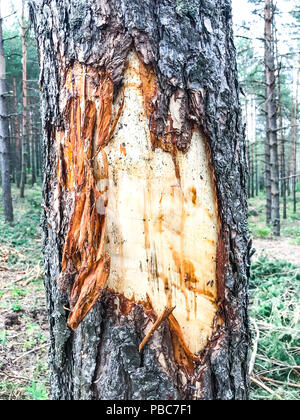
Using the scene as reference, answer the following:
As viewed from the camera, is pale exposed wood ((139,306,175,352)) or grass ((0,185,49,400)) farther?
grass ((0,185,49,400))

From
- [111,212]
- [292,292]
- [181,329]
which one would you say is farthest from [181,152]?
[292,292]

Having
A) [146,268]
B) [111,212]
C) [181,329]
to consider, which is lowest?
[181,329]

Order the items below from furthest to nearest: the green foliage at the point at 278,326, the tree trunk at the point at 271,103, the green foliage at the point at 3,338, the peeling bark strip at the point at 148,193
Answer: the tree trunk at the point at 271,103 < the green foliage at the point at 3,338 < the green foliage at the point at 278,326 < the peeling bark strip at the point at 148,193

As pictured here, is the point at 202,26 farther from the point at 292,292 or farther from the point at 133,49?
the point at 292,292

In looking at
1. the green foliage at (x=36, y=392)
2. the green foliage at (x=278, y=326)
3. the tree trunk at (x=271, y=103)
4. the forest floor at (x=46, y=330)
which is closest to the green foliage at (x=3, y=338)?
the forest floor at (x=46, y=330)

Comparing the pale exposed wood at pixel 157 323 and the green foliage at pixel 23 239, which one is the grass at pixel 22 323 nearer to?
the green foliage at pixel 23 239

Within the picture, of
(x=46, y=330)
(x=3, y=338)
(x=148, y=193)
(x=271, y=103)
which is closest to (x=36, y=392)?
(x=3, y=338)

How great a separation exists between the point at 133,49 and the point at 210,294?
3.04 ft

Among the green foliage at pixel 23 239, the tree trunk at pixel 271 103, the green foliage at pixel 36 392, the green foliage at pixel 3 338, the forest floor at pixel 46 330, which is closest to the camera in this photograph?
the green foliage at pixel 36 392

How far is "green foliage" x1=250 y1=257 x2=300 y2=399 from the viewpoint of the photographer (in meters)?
2.84

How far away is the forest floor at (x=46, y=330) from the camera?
8.93ft

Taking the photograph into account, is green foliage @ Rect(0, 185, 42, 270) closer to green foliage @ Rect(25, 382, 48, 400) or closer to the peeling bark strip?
green foliage @ Rect(25, 382, 48, 400)

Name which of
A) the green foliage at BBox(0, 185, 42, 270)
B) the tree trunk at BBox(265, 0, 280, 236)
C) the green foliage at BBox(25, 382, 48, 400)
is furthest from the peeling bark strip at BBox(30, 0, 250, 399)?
the tree trunk at BBox(265, 0, 280, 236)

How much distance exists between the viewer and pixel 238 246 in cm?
126
